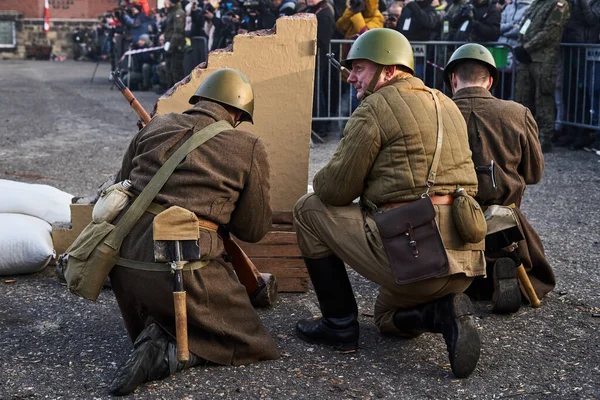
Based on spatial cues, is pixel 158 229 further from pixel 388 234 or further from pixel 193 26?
pixel 193 26

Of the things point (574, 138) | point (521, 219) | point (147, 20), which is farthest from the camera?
point (147, 20)

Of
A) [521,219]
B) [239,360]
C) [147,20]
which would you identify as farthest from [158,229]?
[147,20]

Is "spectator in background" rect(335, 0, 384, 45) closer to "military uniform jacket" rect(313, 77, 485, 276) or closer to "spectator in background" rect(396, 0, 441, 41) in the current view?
"spectator in background" rect(396, 0, 441, 41)

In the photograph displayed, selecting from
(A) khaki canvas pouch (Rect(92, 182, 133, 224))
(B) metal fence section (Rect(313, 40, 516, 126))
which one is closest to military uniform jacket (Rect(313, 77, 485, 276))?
(A) khaki canvas pouch (Rect(92, 182, 133, 224))

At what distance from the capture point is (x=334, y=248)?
415 centimetres

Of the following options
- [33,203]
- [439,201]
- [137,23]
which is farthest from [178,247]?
[137,23]

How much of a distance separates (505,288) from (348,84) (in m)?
6.99

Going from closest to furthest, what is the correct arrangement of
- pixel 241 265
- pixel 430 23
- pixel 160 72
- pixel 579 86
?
pixel 241 265
pixel 579 86
pixel 430 23
pixel 160 72

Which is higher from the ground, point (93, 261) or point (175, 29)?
point (175, 29)

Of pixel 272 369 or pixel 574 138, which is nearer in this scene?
pixel 272 369

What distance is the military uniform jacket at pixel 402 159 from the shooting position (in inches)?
155

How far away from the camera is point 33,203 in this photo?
577cm

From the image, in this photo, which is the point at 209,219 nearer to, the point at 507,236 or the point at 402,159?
the point at 402,159

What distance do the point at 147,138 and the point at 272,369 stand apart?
1.19 metres
